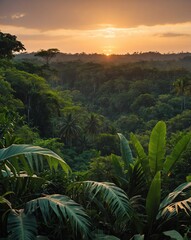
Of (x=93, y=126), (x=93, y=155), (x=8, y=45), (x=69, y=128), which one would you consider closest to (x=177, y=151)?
(x=8, y=45)

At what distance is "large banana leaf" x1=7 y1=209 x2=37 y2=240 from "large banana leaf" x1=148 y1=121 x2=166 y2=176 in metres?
3.27

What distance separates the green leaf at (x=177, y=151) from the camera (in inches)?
301

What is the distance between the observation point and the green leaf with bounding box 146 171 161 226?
6531 millimetres

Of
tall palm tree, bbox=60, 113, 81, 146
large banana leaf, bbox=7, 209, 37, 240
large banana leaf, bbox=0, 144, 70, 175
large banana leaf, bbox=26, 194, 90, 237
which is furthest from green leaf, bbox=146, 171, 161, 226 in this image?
tall palm tree, bbox=60, 113, 81, 146

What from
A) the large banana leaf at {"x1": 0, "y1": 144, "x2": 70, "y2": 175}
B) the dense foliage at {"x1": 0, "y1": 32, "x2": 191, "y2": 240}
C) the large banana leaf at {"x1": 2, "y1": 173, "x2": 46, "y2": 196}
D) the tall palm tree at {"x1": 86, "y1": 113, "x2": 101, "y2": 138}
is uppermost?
the large banana leaf at {"x1": 0, "y1": 144, "x2": 70, "y2": 175}

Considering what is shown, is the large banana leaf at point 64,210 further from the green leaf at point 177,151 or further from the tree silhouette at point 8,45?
the tree silhouette at point 8,45

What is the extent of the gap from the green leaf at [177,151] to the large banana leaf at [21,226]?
3524 mm

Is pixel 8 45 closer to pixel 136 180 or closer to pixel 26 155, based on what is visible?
pixel 136 180

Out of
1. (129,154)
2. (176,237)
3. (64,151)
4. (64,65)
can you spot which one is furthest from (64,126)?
(64,65)

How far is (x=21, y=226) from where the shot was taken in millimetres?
5125

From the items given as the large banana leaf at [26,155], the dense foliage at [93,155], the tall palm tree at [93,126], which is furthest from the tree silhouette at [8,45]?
the large banana leaf at [26,155]

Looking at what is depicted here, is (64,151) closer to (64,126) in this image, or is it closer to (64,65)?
(64,126)

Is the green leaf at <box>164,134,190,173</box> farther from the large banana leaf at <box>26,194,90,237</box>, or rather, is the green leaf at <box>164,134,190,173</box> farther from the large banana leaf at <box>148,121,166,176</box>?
the large banana leaf at <box>26,194,90,237</box>

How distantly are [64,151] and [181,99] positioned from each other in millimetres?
29722
